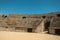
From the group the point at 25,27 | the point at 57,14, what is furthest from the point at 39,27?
the point at 57,14

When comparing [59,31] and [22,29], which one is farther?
[22,29]

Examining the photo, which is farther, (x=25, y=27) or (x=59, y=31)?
(x=25, y=27)

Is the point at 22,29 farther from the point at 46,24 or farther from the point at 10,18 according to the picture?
the point at 10,18

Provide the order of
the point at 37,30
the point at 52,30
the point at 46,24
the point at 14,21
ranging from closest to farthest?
the point at 52,30
the point at 37,30
the point at 46,24
the point at 14,21

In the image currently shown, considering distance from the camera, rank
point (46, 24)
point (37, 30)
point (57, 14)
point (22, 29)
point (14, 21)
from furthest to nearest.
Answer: point (14, 21)
point (57, 14)
point (46, 24)
point (22, 29)
point (37, 30)

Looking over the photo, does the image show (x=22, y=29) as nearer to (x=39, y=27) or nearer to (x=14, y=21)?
(x=39, y=27)

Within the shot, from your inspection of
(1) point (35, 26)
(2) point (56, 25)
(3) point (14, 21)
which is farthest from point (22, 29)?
(3) point (14, 21)

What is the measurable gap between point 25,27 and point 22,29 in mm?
1055

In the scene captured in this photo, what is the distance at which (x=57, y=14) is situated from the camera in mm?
46969

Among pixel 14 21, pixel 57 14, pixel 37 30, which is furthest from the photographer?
pixel 14 21

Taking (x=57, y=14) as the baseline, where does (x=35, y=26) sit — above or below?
below

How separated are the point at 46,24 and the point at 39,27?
7197 mm

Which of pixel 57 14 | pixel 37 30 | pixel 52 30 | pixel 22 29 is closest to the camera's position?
pixel 52 30

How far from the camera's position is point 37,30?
3138 cm
